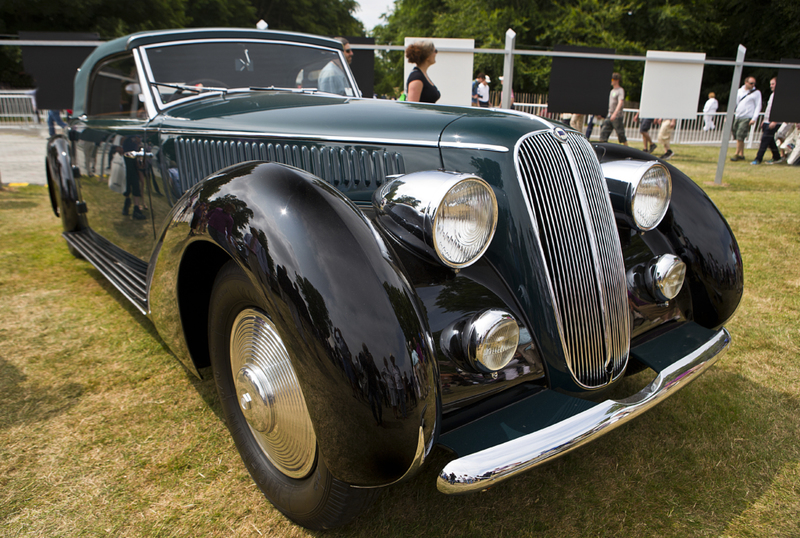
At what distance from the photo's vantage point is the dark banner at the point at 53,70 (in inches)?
270

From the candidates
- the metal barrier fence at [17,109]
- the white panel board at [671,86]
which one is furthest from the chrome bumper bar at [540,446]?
the metal barrier fence at [17,109]

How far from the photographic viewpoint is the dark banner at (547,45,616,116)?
7.00m

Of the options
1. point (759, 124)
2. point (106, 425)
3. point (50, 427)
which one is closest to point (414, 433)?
point (106, 425)

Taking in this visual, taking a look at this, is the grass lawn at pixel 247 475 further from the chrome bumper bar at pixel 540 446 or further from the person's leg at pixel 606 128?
the person's leg at pixel 606 128

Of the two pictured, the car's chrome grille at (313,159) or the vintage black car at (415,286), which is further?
the car's chrome grille at (313,159)

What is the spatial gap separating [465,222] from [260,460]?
107 centimetres

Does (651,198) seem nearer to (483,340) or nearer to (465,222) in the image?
(465,222)

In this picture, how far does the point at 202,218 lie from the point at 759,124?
1957 centimetres

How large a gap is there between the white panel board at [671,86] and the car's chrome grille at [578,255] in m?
6.27

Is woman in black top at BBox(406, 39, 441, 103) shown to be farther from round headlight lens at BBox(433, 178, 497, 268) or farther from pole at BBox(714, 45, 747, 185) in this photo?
pole at BBox(714, 45, 747, 185)

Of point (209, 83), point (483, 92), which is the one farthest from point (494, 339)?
point (483, 92)

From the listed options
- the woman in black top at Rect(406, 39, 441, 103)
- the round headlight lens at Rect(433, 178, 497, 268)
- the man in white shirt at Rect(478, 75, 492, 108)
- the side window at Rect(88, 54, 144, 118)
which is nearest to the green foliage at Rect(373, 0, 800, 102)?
the man in white shirt at Rect(478, 75, 492, 108)

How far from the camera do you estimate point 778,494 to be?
1798mm

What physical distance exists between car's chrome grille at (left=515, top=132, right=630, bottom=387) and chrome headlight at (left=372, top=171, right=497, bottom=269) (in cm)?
21
